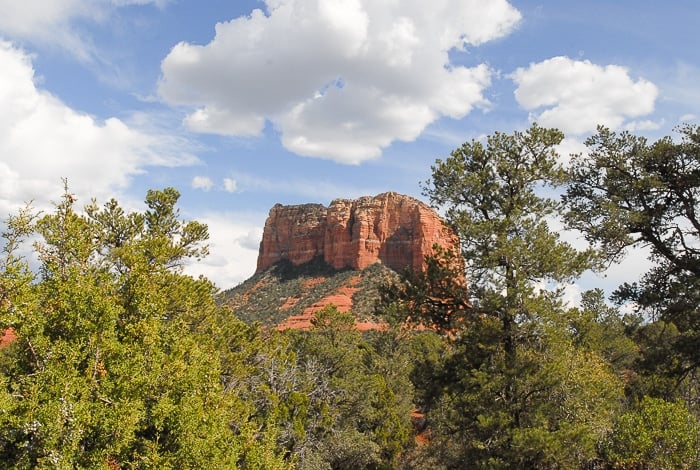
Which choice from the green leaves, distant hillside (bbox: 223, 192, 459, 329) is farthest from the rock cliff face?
the green leaves

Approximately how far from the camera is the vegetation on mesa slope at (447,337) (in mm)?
8500

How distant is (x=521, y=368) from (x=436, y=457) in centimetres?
1258

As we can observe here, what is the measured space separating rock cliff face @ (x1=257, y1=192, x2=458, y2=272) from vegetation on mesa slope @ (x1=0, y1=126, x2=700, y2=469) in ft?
346

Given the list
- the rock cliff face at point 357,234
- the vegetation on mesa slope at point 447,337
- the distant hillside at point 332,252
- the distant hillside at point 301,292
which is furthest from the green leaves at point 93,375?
the rock cliff face at point 357,234

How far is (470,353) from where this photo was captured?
1589cm

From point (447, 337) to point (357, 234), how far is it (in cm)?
11718

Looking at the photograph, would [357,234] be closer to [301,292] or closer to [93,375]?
[301,292]

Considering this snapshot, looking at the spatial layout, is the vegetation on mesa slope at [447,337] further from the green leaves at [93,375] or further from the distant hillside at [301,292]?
the distant hillside at [301,292]

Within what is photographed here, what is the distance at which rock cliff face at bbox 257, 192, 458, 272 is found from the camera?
5207 inches

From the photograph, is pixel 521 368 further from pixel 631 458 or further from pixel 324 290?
pixel 324 290

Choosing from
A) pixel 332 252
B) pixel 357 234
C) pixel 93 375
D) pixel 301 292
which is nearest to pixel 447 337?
pixel 93 375

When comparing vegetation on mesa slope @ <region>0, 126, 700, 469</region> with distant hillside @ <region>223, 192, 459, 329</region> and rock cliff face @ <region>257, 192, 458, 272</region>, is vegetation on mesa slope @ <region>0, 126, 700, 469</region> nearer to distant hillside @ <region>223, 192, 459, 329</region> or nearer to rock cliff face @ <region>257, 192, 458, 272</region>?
distant hillside @ <region>223, 192, 459, 329</region>

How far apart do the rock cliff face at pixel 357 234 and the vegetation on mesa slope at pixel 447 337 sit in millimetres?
105461

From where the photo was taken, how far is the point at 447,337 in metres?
16.2
